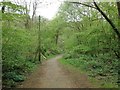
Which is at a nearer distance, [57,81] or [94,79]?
[57,81]

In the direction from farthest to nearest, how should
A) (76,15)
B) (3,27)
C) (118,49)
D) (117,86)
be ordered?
1. (76,15)
2. (118,49)
3. (3,27)
4. (117,86)

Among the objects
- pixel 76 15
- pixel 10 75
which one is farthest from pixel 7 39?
pixel 76 15

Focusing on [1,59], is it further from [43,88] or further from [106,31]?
[106,31]

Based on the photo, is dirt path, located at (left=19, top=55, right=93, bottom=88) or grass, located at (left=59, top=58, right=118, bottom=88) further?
dirt path, located at (left=19, top=55, right=93, bottom=88)

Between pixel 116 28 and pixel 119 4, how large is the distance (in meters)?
1.81

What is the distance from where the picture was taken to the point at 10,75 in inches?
602

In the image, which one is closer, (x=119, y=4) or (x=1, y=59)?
(x=1, y=59)

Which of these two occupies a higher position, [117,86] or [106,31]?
[106,31]

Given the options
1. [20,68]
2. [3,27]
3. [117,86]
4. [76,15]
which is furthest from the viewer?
[76,15]

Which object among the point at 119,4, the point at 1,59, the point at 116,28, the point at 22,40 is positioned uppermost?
the point at 119,4

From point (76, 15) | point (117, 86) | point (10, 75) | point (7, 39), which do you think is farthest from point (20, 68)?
point (76, 15)

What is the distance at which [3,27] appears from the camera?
45.0 feet

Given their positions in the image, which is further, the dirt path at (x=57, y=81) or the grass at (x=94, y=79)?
the dirt path at (x=57, y=81)

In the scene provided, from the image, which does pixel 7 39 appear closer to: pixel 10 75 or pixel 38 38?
pixel 10 75
